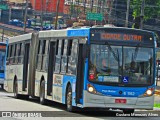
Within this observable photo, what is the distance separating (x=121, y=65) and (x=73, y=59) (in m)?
1.81

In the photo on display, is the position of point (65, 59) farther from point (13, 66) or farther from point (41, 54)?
point (13, 66)

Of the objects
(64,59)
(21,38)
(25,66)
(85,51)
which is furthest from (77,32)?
(21,38)

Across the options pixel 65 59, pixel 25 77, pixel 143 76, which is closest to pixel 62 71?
pixel 65 59

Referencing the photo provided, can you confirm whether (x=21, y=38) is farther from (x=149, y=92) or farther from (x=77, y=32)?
(x=149, y=92)

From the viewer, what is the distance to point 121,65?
741 inches

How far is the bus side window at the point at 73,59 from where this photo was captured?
64.4 ft

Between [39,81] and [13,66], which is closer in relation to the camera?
[39,81]

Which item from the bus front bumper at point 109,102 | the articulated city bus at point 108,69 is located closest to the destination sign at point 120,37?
the articulated city bus at point 108,69

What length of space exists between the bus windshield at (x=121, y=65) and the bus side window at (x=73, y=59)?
102 centimetres

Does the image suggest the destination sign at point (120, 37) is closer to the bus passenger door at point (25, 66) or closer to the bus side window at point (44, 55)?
the bus side window at point (44, 55)

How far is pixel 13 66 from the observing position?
94.8 ft

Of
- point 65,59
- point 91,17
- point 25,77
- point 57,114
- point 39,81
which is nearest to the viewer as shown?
point 57,114

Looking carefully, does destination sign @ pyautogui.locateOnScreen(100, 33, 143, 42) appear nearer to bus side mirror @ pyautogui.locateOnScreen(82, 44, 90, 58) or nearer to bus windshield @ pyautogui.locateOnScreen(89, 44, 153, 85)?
bus windshield @ pyautogui.locateOnScreen(89, 44, 153, 85)

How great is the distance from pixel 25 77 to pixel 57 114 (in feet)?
27.6
